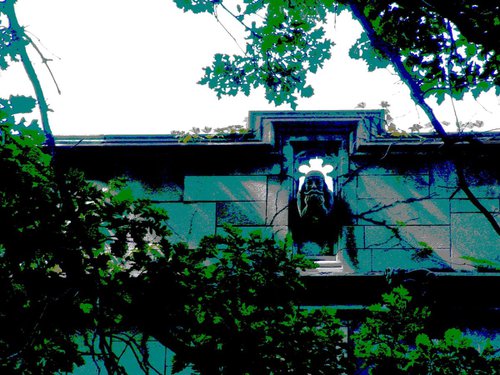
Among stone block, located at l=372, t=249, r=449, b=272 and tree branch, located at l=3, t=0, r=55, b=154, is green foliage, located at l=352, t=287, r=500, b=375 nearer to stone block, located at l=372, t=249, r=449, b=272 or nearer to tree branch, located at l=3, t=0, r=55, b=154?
stone block, located at l=372, t=249, r=449, b=272

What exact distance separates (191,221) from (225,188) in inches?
29.3

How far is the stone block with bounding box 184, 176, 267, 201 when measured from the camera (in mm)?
9898

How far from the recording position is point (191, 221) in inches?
385

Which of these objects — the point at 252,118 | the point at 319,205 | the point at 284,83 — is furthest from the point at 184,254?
A: the point at 252,118

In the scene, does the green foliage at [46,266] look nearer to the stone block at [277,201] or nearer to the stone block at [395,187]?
the stone block at [277,201]

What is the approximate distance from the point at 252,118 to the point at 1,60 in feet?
13.0

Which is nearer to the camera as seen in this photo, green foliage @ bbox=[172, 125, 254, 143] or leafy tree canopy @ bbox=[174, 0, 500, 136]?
leafy tree canopy @ bbox=[174, 0, 500, 136]

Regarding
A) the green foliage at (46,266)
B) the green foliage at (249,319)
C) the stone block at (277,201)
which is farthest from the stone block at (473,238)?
the green foliage at (46,266)

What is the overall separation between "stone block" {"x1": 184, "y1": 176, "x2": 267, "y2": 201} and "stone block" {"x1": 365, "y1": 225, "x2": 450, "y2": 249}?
1769 millimetres

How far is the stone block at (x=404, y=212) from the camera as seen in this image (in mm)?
9438

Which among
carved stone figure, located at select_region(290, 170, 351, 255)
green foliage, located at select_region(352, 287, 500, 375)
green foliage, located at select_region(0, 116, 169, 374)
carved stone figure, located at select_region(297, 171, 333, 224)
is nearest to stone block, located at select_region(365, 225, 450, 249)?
carved stone figure, located at select_region(290, 170, 351, 255)

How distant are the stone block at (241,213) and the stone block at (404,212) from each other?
144 centimetres

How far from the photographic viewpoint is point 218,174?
10133 millimetres

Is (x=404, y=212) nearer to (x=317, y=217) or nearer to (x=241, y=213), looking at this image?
(x=317, y=217)
